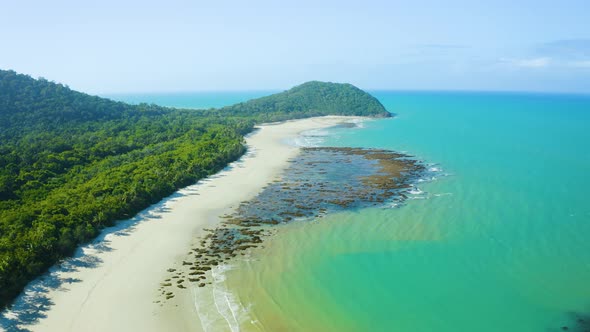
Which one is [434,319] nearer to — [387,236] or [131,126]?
[387,236]

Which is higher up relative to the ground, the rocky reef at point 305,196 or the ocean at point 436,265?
the rocky reef at point 305,196

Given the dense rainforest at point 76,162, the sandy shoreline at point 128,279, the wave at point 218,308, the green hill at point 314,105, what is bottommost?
the wave at point 218,308

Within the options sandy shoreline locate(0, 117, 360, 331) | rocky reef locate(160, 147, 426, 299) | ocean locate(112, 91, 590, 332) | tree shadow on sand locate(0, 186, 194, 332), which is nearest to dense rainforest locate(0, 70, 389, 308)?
tree shadow on sand locate(0, 186, 194, 332)

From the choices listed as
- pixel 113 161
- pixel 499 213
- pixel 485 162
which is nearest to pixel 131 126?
pixel 113 161

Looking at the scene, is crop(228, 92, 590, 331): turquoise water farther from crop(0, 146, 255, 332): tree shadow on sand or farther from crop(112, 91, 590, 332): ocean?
crop(0, 146, 255, 332): tree shadow on sand

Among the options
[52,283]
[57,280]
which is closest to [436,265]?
[57,280]

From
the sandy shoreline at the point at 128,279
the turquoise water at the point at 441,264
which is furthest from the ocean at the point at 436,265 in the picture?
the sandy shoreline at the point at 128,279

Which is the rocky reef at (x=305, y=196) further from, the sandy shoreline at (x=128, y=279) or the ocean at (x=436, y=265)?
the ocean at (x=436, y=265)
